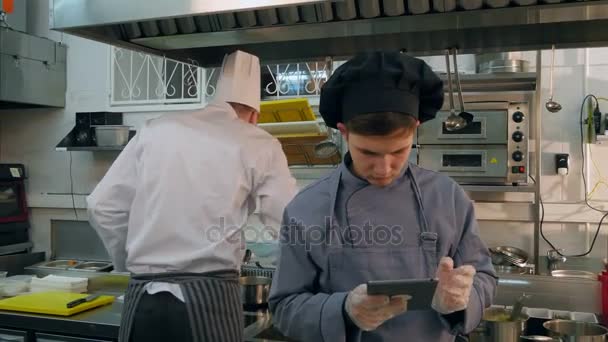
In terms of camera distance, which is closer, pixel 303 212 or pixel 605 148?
pixel 303 212

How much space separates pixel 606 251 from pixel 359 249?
2140mm

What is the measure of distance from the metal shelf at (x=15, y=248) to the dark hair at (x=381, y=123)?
301cm

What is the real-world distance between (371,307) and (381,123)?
0.29 meters

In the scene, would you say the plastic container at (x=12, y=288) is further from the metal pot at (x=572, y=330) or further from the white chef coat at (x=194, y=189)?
the metal pot at (x=572, y=330)

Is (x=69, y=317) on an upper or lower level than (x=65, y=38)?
lower

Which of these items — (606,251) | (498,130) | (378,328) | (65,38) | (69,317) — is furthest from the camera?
(65,38)

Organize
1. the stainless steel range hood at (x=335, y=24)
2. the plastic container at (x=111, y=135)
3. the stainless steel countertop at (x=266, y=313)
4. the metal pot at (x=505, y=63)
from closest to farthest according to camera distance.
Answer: the stainless steel range hood at (x=335, y=24)
the stainless steel countertop at (x=266, y=313)
the metal pot at (x=505, y=63)
the plastic container at (x=111, y=135)

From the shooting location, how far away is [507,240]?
2705mm

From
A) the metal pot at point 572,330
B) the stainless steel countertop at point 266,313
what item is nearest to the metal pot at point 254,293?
the stainless steel countertop at point 266,313

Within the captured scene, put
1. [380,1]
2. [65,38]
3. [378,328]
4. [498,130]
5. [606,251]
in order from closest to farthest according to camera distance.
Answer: [378,328] → [380,1] → [498,130] → [606,251] → [65,38]

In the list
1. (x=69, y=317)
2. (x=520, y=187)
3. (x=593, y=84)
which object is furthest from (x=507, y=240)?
(x=69, y=317)

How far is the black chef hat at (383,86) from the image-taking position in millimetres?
884

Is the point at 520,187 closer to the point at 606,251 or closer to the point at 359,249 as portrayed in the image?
the point at 606,251

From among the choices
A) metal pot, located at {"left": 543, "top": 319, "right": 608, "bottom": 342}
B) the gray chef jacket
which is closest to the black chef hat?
the gray chef jacket
